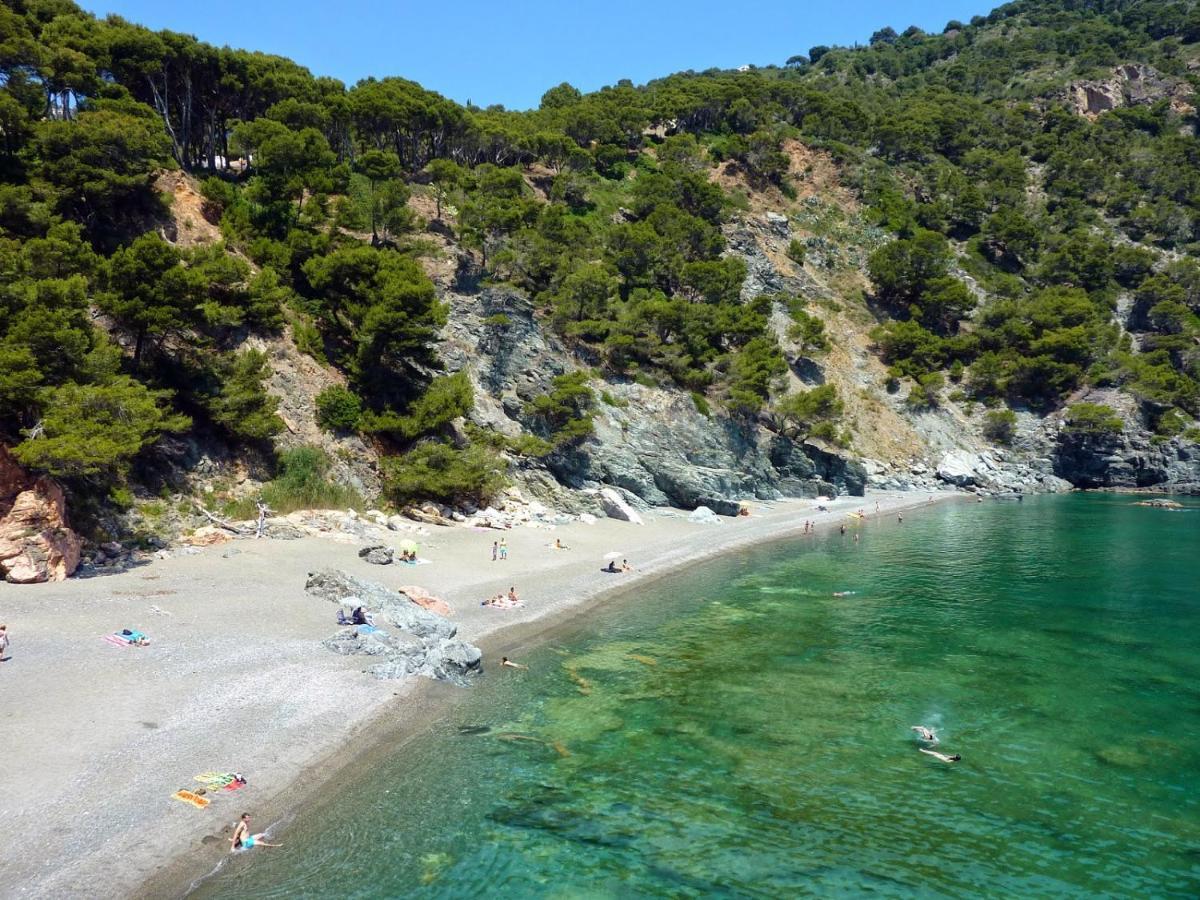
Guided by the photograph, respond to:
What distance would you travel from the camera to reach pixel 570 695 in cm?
1727

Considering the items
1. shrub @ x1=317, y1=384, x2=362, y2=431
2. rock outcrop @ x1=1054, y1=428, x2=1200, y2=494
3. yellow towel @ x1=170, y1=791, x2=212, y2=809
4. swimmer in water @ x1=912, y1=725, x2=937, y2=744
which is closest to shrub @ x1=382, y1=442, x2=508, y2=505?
shrub @ x1=317, y1=384, x2=362, y2=431

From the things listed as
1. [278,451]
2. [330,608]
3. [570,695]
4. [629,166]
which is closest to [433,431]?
[278,451]

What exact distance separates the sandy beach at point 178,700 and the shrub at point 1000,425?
66050 mm

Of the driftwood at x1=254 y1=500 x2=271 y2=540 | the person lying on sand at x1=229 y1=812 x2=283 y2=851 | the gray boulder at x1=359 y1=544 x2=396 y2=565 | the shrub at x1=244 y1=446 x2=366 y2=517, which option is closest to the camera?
the person lying on sand at x1=229 y1=812 x2=283 y2=851

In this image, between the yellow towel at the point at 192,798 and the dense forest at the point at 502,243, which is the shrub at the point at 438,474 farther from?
the yellow towel at the point at 192,798

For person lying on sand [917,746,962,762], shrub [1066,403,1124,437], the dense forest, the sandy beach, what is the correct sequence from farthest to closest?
shrub [1066,403,1124,437] → the dense forest → person lying on sand [917,746,962,762] → the sandy beach

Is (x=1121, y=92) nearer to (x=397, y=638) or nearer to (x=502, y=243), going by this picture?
(x=502, y=243)

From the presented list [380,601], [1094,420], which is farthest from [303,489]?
[1094,420]

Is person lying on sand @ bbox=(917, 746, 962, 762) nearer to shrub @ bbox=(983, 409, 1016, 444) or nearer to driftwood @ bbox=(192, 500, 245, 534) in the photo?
driftwood @ bbox=(192, 500, 245, 534)

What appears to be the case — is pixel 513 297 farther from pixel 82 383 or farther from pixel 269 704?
pixel 269 704

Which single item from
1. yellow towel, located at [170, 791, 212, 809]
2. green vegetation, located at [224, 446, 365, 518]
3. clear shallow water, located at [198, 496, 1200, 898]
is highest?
green vegetation, located at [224, 446, 365, 518]

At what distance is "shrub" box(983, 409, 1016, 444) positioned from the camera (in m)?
74.9

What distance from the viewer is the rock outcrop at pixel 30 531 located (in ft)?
61.8

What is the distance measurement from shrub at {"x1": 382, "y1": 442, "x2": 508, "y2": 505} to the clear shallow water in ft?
43.0
